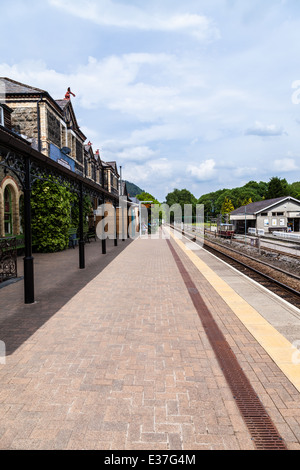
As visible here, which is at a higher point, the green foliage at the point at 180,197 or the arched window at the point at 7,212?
the green foliage at the point at 180,197

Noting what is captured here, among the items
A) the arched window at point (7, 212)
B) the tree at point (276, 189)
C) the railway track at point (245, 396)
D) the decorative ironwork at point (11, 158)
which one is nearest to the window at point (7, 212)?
the arched window at point (7, 212)

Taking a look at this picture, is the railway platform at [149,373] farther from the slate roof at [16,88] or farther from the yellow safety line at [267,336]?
the slate roof at [16,88]

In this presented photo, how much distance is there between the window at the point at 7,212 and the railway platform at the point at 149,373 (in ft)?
27.5

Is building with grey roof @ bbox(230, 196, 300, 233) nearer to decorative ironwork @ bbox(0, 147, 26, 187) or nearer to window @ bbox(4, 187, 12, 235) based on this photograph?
window @ bbox(4, 187, 12, 235)

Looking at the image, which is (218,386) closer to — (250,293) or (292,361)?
(292,361)

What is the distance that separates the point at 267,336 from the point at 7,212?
14.0m

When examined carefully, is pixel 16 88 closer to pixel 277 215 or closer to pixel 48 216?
pixel 48 216

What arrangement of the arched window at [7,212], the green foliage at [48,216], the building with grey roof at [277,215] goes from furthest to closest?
the building with grey roof at [277,215] < the green foliage at [48,216] < the arched window at [7,212]

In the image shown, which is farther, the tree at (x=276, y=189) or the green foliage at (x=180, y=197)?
the green foliage at (x=180, y=197)

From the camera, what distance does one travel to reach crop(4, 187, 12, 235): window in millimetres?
14547

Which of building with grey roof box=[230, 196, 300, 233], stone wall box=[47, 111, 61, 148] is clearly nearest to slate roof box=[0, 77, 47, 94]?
stone wall box=[47, 111, 61, 148]

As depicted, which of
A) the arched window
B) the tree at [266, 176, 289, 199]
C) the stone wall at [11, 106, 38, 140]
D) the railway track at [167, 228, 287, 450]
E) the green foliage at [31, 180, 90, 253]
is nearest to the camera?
the railway track at [167, 228, 287, 450]

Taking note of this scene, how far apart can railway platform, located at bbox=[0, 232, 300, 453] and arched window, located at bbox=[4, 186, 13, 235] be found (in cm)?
839

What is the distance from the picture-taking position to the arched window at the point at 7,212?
573 inches
